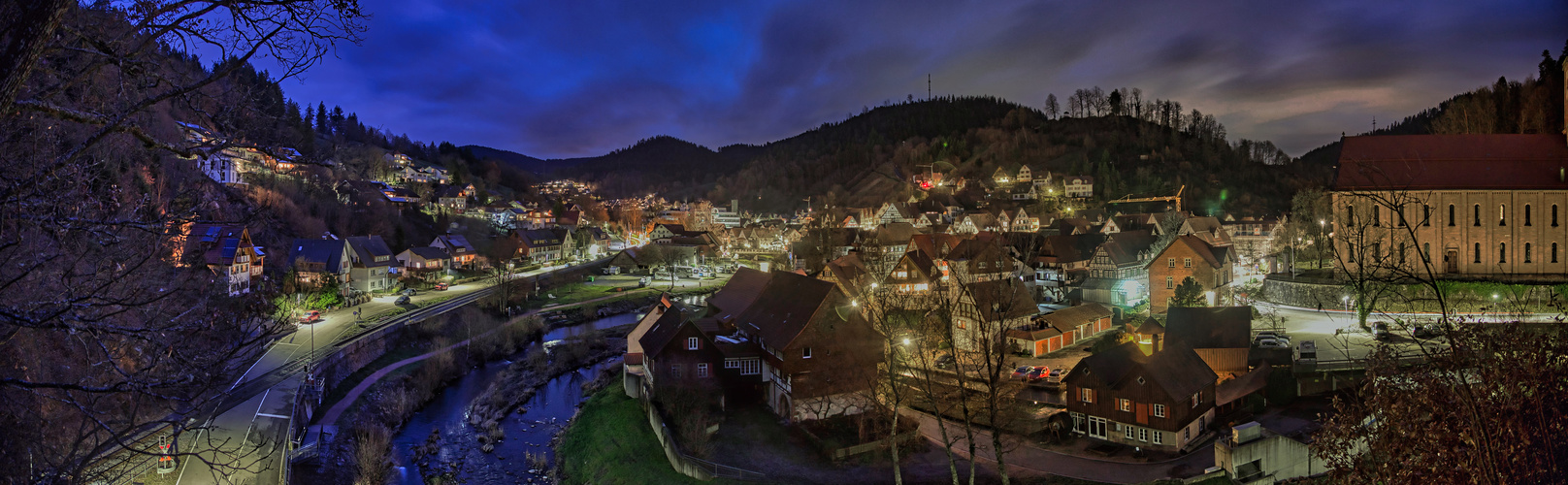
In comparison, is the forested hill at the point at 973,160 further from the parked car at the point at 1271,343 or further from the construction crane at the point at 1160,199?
the parked car at the point at 1271,343

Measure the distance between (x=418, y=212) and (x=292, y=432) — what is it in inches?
2126

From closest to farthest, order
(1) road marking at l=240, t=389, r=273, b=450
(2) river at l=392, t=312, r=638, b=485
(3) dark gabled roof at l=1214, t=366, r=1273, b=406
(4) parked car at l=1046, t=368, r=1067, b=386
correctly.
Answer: (1) road marking at l=240, t=389, r=273, b=450
(2) river at l=392, t=312, r=638, b=485
(3) dark gabled roof at l=1214, t=366, r=1273, b=406
(4) parked car at l=1046, t=368, r=1067, b=386

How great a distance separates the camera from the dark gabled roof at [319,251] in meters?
39.8

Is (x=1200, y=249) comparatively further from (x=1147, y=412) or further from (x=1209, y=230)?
(x=1209, y=230)

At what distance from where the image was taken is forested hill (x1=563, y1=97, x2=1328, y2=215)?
89.7 metres

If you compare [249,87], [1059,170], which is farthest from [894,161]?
[249,87]

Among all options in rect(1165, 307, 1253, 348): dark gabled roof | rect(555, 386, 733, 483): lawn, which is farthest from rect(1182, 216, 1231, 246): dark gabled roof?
rect(555, 386, 733, 483): lawn

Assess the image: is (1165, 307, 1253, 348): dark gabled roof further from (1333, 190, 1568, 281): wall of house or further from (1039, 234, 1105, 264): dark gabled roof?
(1039, 234, 1105, 264): dark gabled roof

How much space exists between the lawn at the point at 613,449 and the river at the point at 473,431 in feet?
2.99

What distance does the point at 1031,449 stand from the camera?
1828cm

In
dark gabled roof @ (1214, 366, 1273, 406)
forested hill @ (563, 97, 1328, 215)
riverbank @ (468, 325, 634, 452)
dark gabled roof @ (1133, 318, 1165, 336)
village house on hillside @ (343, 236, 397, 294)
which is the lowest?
riverbank @ (468, 325, 634, 452)

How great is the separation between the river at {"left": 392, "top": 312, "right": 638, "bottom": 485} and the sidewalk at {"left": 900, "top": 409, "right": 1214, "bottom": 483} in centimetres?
1292

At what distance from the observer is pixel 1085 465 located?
17125 millimetres

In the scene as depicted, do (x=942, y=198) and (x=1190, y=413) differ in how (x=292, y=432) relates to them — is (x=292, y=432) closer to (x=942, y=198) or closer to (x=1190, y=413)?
(x=1190, y=413)
